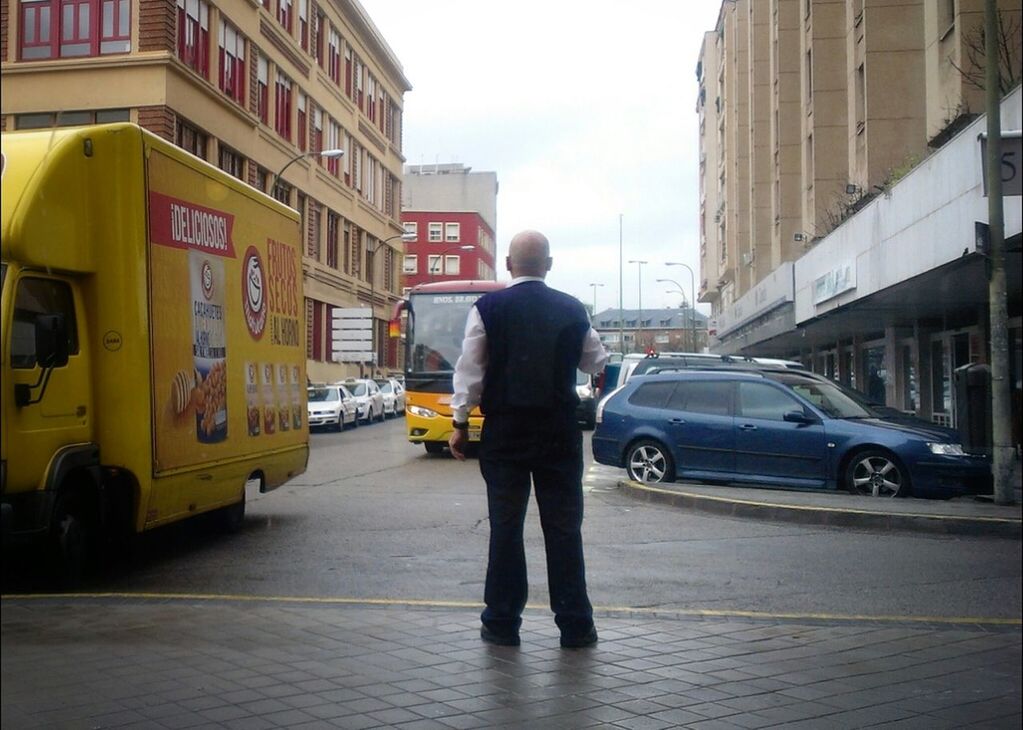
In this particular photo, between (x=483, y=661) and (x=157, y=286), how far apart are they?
113 inches

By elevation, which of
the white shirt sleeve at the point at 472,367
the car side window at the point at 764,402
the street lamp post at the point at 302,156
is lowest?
the car side window at the point at 764,402

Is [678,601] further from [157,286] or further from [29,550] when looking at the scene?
[29,550]

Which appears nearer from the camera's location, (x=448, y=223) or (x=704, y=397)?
(x=448, y=223)

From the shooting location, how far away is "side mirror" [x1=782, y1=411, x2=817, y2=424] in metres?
11.7

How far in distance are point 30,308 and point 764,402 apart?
9.45 metres

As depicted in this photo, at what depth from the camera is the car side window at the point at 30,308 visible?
3.42 meters

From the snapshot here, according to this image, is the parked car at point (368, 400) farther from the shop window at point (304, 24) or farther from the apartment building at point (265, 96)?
the shop window at point (304, 24)

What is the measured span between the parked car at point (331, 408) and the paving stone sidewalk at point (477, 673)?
25.2 m

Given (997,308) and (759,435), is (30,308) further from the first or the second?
(759,435)

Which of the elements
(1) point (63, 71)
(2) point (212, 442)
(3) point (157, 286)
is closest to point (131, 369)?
(3) point (157, 286)

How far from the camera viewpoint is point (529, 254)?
14.0 ft

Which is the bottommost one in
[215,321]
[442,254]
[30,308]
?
[30,308]

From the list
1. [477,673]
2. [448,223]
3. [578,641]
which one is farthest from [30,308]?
[578,641]

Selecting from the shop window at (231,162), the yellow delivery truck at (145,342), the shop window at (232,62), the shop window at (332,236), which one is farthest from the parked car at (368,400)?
the shop window at (232,62)
